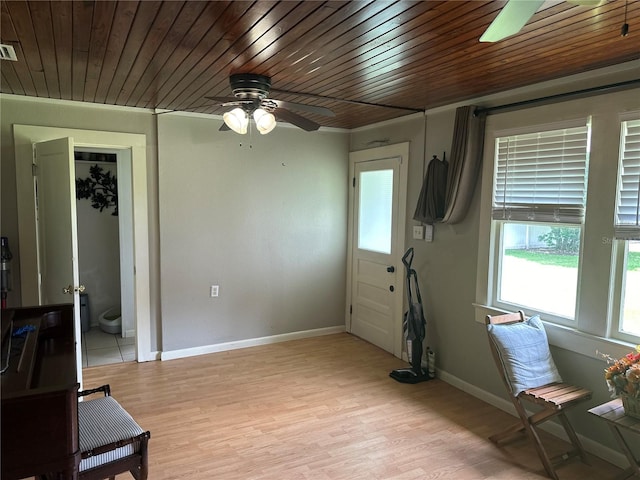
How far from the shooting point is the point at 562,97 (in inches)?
113

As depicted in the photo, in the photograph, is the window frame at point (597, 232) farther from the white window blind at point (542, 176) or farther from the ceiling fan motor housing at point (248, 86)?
the ceiling fan motor housing at point (248, 86)

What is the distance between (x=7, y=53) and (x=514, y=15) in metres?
2.62

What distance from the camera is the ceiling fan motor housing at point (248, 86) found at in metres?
2.76

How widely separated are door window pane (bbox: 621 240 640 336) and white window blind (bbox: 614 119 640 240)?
3.7 inches

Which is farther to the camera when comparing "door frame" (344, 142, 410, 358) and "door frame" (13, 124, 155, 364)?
"door frame" (344, 142, 410, 358)

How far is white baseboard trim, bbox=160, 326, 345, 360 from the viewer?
4.38m

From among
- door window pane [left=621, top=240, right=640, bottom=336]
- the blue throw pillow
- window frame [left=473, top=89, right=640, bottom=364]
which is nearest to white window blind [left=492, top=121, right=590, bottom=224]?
window frame [left=473, top=89, right=640, bottom=364]

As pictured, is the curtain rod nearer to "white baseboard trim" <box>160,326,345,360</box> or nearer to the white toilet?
"white baseboard trim" <box>160,326,345,360</box>

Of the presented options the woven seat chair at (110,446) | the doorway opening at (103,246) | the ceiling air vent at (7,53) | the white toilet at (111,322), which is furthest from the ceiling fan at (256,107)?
the white toilet at (111,322)

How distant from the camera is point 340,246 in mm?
5215

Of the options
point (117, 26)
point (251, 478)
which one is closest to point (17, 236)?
point (117, 26)

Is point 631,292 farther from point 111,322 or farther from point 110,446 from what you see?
point 111,322

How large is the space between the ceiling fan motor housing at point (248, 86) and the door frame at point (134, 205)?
1714 mm

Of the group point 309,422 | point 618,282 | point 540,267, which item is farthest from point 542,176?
point 309,422
